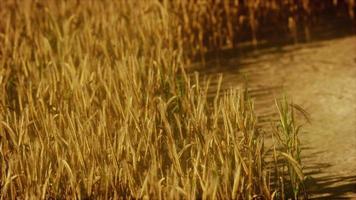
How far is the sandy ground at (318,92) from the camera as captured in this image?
253 centimetres

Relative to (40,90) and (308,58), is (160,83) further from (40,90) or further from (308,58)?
(308,58)

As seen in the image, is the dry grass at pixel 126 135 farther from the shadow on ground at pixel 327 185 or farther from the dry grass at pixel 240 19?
the dry grass at pixel 240 19

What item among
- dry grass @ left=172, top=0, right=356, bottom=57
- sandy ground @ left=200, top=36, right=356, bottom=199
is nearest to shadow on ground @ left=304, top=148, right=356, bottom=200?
sandy ground @ left=200, top=36, right=356, bottom=199

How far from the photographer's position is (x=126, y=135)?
93.8 inches

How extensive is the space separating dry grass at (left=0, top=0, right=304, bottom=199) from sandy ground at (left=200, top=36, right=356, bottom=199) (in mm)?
128

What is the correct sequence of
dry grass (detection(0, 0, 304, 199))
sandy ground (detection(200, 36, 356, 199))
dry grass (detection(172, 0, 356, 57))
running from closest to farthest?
dry grass (detection(0, 0, 304, 199))
sandy ground (detection(200, 36, 356, 199))
dry grass (detection(172, 0, 356, 57))

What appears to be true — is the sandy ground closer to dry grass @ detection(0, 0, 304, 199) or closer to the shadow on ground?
the shadow on ground

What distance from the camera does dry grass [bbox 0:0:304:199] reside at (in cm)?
226

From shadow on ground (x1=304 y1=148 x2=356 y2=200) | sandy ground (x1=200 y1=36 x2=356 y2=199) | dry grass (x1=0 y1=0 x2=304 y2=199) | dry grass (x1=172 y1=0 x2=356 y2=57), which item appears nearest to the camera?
dry grass (x1=0 y1=0 x2=304 y2=199)

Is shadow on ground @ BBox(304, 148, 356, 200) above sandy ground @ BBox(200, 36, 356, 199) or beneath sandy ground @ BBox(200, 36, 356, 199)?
beneath

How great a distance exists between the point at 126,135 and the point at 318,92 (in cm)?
124

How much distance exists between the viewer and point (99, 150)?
7.92 feet

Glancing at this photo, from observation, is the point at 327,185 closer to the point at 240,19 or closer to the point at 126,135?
the point at 126,135

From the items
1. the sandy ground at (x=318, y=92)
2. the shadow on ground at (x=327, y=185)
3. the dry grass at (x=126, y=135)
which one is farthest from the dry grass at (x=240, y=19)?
the shadow on ground at (x=327, y=185)
